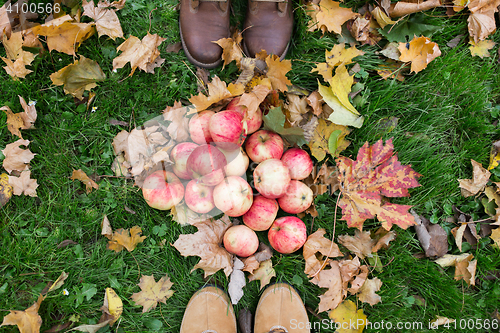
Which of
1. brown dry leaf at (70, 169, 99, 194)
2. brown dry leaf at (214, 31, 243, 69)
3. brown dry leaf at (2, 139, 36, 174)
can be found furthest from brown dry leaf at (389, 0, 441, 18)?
brown dry leaf at (2, 139, 36, 174)

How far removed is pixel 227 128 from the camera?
1.92 meters

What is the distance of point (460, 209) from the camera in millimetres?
2400

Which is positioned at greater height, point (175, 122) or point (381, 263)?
point (175, 122)

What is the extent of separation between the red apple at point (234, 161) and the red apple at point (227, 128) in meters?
0.05

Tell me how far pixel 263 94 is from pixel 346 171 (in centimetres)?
85

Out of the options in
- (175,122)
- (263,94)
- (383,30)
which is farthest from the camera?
(383,30)

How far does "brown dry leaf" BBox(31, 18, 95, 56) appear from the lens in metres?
2.19

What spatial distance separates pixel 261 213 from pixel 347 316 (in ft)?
3.35

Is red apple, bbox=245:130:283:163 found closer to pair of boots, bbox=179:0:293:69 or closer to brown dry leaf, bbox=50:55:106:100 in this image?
pair of boots, bbox=179:0:293:69

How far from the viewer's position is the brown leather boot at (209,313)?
2201 millimetres

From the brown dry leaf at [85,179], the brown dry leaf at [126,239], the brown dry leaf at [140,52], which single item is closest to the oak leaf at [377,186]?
the brown dry leaf at [126,239]

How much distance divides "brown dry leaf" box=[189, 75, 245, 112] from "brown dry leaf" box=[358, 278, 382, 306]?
1.72 m

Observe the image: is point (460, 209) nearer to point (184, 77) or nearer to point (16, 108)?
point (184, 77)

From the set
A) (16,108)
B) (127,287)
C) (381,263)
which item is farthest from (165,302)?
(16,108)
